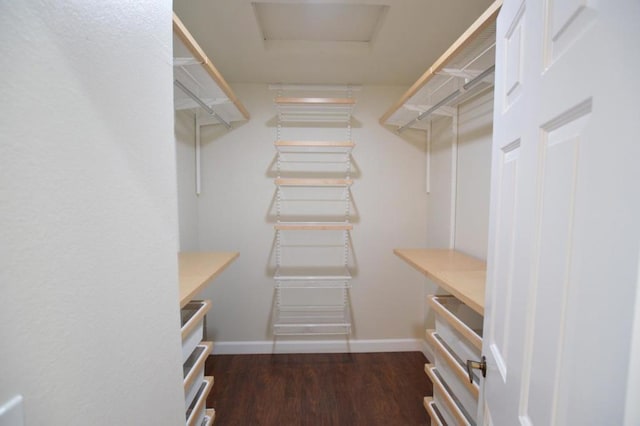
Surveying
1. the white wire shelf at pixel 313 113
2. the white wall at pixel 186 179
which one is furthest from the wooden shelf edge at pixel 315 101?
the white wall at pixel 186 179

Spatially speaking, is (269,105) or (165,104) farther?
(269,105)

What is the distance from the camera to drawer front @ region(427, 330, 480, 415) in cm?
101

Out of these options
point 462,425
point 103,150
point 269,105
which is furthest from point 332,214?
point 103,150

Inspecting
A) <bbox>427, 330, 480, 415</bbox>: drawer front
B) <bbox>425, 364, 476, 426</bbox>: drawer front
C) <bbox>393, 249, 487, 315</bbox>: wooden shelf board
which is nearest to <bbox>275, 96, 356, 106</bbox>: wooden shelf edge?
<bbox>393, 249, 487, 315</bbox>: wooden shelf board

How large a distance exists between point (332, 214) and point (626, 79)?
213 centimetres

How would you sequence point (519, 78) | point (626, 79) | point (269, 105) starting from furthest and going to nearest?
point (269, 105) → point (519, 78) → point (626, 79)

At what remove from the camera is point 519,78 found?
0.64m

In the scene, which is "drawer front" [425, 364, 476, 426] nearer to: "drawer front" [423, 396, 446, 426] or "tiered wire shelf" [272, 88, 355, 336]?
"drawer front" [423, 396, 446, 426]

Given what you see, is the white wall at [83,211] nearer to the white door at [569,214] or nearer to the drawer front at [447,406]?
the white door at [569,214]

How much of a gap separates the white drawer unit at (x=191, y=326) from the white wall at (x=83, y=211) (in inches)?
13.1

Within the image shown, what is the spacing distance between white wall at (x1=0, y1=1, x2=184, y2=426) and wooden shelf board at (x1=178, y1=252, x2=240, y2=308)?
0.37 metres

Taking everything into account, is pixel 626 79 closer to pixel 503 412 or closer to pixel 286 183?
Answer: pixel 503 412

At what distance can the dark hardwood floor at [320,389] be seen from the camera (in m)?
1.75

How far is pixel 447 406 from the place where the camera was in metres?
1.24
